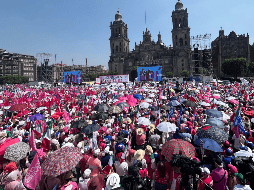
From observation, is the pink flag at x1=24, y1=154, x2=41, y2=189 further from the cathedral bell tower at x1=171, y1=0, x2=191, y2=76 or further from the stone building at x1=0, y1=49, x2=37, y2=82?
the stone building at x1=0, y1=49, x2=37, y2=82

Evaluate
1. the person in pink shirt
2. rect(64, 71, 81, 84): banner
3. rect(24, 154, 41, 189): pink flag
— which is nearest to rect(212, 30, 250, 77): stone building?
rect(64, 71, 81, 84): banner

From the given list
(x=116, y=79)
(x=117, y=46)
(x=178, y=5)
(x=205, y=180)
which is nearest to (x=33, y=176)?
(x=205, y=180)

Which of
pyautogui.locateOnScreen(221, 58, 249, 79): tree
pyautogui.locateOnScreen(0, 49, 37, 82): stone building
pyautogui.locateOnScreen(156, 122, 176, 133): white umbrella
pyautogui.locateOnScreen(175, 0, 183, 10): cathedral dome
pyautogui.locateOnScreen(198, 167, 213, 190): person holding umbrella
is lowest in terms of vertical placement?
pyautogui.locateOnScreen(198, 167, 213, 190): person holding umbrella

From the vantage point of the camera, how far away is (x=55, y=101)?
15500 millimetres

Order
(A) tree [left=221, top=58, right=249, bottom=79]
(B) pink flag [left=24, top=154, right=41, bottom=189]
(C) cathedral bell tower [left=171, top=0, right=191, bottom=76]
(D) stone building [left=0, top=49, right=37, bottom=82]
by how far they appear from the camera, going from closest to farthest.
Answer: (B) pink flag [left=24, top=154, right=41, bottom=189], (A) tree [left=221, top=58, right=249, bottom=79], (C) cathedral bell tower [left=171, top=0, right=191, bottom=76], (D) stone building [left=0, top=49, right=37, bottom=82]

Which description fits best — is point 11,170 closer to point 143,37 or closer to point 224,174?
point 224,174

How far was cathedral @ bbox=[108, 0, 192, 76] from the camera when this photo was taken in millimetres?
76250

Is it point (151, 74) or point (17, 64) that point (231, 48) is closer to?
point (151, 74)

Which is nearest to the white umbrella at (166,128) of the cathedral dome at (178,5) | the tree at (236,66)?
the tree at (236,66)

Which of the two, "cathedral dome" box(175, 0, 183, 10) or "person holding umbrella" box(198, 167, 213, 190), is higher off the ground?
"cathedral dome" box(175, 0, 183, 10)

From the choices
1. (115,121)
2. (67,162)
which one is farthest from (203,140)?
(115,121)

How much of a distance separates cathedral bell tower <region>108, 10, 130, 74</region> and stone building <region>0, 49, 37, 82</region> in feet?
139

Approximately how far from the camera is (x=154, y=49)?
8375cm

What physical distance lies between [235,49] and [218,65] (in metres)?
8.83
